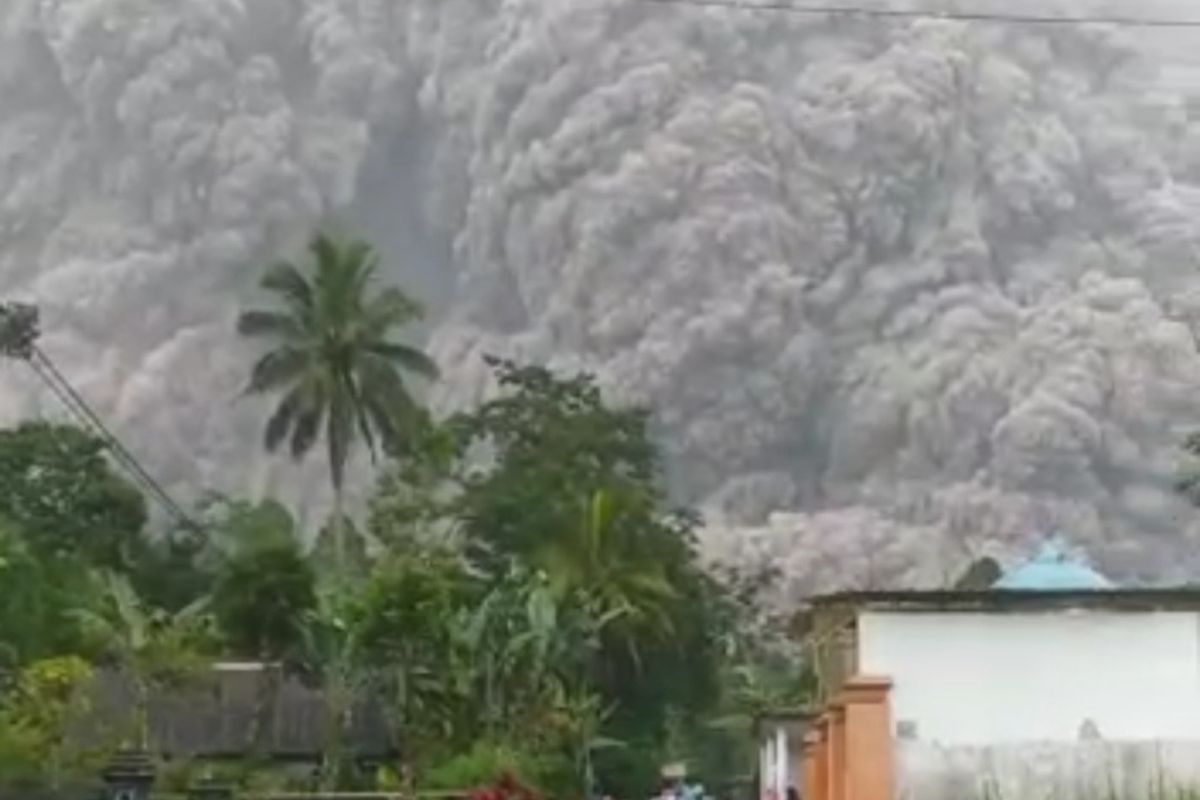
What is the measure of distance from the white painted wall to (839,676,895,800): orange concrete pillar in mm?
345

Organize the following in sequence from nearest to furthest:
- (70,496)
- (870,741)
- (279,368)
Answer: (870,741) → (279,368) → (70,496)

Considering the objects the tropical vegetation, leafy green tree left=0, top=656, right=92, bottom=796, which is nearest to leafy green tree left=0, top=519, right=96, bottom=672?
the tropical vegetation

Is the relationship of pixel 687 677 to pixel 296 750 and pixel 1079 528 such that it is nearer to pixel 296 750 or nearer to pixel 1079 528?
pixel 296 750

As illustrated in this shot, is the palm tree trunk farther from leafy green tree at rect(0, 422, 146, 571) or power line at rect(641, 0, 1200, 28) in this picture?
power line at rect(641, 0, 1200, 28)

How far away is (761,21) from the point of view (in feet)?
264

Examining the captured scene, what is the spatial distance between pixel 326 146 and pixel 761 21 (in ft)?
47.9

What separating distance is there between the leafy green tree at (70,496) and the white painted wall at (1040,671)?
2696 centimetres

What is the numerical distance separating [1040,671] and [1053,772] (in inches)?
38.6

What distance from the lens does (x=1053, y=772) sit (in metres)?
17.1

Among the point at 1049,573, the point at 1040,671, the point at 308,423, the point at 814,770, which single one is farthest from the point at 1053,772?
the point at 308,423

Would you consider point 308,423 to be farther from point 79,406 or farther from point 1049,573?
point 79,406

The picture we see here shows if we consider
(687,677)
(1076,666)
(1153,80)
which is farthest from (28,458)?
(1153,80)

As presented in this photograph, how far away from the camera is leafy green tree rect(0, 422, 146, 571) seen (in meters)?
44.0

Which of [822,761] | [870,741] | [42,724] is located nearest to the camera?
[870,741]
